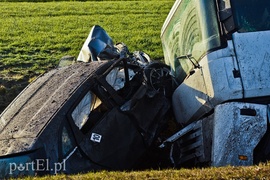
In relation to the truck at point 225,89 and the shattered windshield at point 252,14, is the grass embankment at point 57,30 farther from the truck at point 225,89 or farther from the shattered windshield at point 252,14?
the shattered windshield at point 252,14

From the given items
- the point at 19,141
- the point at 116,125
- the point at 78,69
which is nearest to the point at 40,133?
the point at 19,141

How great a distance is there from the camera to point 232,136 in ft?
18.6

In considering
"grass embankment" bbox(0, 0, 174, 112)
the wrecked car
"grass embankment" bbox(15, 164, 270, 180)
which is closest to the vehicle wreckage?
the wrecked car

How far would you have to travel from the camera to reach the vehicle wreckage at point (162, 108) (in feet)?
18.4

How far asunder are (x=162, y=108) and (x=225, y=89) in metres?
1.08

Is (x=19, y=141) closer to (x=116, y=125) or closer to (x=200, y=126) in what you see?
(x=116, y=125)

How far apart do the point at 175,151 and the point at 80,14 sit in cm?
1084

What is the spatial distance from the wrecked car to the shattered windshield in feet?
4.43

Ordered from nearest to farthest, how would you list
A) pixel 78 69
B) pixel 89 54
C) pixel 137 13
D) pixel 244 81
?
1. pixel 244 81
2. pixel 78 69
3. pixel 89 54
4. pixel 137 13

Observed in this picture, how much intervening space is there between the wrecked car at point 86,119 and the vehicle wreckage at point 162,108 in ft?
0.04

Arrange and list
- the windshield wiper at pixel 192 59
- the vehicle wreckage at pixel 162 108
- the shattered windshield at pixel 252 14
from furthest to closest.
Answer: the windshield wiper at pixel 192 59 < the shattered windshield at pixel 252 14 < the vehicle wreckage at pixel 162 108

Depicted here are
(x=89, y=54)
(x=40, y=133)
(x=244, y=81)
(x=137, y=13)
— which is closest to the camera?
(x=40, y=133)

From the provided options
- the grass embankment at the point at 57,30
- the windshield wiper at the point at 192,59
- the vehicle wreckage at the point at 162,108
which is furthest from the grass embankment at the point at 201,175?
the grass embankment at the point at 57,30

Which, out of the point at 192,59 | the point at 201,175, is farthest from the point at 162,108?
the point at 201,175
